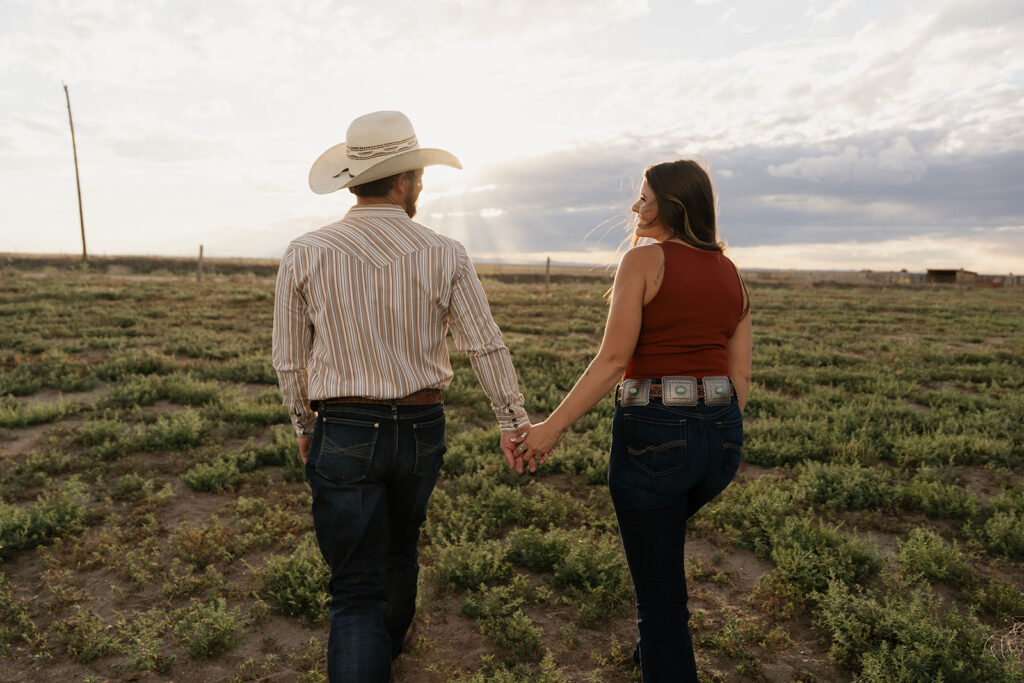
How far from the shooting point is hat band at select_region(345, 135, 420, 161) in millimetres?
2709

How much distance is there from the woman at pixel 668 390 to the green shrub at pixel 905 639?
154 centimetres

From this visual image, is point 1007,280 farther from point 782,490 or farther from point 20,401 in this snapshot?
point 20,401

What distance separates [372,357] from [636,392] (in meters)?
1.13

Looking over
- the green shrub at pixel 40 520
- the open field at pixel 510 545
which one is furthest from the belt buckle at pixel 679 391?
the green shrub at pixel 40 520

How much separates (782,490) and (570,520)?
219cm

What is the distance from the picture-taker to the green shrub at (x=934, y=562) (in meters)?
4.38

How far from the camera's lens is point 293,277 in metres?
2.58

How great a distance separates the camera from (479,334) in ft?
9.04

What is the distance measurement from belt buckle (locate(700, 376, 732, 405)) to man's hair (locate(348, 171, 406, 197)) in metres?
1.62

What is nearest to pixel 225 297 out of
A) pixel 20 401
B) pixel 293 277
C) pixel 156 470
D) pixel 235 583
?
pixel 20 401

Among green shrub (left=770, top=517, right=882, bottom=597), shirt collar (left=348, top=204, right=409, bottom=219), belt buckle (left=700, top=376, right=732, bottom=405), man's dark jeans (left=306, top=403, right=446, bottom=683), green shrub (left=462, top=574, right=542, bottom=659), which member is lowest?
green shrub (left=462, top=574, right=542, bottom=659)

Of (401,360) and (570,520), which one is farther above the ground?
(401,360)

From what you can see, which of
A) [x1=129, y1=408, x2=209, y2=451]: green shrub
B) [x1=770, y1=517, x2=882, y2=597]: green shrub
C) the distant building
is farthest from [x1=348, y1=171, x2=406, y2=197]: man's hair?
the distant building

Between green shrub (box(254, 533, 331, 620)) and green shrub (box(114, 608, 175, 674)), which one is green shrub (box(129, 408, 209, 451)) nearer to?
green shrub (box(254, 533, 331, 620))
